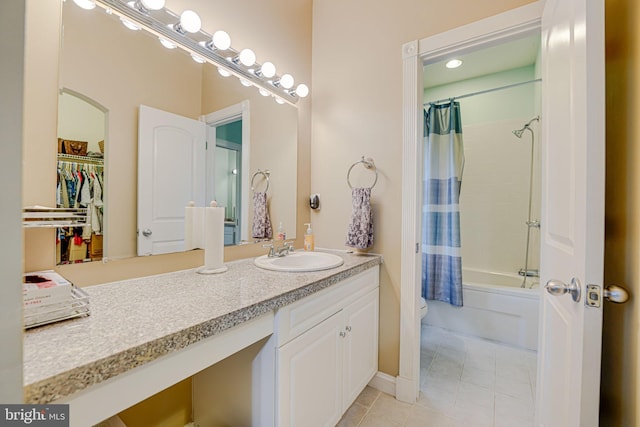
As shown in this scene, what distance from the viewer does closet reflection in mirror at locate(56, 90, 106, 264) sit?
36.7 inches

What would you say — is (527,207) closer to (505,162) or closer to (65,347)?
(505,162)

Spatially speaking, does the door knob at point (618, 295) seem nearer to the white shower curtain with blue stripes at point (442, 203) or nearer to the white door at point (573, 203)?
the white door at point (573, 203)

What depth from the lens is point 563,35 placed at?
37.4 inches

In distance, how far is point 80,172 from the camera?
974 millimetres

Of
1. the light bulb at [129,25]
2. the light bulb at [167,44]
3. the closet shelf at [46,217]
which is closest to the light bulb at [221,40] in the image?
the light bulb at [167,44]

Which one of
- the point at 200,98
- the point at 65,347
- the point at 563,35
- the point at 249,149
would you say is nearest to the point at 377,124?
the point at 249,149

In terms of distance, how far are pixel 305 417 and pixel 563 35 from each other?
175 centimetres

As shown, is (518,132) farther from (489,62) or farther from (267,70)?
(267,70)

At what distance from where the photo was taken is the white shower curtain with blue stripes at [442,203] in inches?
100

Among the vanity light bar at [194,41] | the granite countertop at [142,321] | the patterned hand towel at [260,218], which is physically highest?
the vanity light bar at [194,41]

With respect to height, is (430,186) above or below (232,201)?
above

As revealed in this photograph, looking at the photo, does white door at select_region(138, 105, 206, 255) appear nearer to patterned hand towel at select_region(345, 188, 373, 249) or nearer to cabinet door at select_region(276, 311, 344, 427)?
cabinet door at select_region(276, 311, 344, 427)

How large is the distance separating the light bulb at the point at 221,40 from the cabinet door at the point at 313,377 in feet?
4.75

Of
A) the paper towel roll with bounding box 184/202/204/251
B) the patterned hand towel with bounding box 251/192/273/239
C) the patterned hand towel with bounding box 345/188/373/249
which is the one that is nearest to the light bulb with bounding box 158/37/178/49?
the paper towel roll with bounding box 184/202/204/251
